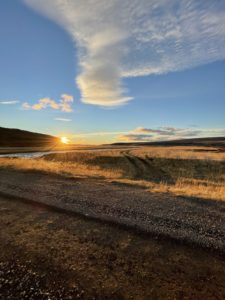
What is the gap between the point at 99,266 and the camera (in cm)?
649

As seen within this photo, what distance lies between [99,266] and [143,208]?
470cm

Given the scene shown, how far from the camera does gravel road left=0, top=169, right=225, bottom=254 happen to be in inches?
328

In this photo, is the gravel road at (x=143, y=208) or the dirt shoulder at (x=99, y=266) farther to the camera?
the gravel road at (x=143, y=208)

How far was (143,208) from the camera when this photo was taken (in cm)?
1091

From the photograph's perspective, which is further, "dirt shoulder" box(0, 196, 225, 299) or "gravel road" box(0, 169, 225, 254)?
"gravel road" box(0, 169, 225, 254)

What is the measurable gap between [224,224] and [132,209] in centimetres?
338

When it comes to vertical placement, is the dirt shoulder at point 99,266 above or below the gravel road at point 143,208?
below

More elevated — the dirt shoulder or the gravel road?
the gravel road

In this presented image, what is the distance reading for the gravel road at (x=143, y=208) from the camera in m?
8.32

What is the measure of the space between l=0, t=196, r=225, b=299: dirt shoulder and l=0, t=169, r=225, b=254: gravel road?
28.0 inches

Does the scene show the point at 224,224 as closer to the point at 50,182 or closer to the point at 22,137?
the point at 50,182

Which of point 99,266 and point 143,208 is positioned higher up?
point 143,208

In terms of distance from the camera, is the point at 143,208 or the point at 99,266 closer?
the point at 99,266

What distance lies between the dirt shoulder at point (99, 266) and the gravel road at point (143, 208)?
71cm
